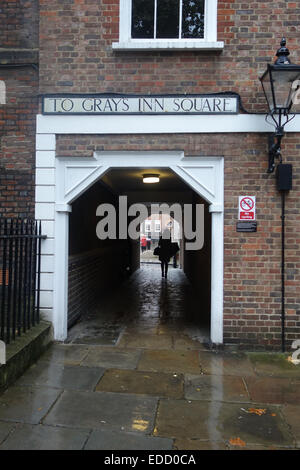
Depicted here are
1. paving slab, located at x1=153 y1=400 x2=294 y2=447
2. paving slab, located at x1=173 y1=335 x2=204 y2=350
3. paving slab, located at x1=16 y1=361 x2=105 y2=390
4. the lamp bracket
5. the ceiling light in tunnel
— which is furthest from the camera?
the ceiling light in tunnel

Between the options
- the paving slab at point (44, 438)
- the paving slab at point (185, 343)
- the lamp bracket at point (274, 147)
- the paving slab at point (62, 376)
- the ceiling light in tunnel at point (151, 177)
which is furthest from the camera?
the ceiling light in tunnel at point (151, 177)

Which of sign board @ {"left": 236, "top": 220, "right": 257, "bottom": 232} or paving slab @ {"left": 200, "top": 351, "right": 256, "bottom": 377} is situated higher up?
sign board @ {"left": 236, "top": 220, "right": 257, "bottom": 232}

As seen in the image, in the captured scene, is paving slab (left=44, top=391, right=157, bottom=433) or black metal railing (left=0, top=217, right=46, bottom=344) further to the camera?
black metal railing (left=0, top=217, right=46, bottom=344)

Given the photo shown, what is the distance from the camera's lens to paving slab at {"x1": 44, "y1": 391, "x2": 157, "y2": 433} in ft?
10.8

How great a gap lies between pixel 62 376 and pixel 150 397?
1.13m

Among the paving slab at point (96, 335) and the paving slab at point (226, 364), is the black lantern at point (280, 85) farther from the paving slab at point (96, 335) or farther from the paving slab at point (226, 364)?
the paving slab at point (96, 335)

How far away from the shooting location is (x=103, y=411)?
3.54 m

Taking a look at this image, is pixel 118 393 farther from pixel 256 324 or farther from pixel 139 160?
pixel 139 160

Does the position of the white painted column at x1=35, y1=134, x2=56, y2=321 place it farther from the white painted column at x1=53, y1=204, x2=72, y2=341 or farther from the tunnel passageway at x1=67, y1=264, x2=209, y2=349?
the tunnel passageway at x1=67, y1=264, x2=209, y2=349

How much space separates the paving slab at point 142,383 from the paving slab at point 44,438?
92cm

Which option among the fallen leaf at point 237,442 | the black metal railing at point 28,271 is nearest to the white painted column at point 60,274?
the black metal railing at point 28,271

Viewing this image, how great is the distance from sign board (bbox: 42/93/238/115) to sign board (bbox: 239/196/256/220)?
1.28 meters

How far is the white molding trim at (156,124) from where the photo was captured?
17.9 feet

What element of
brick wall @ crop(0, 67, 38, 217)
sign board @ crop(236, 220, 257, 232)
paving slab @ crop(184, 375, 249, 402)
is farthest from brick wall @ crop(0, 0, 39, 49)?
paving slab @ crop(184, 375, 249, 402)
